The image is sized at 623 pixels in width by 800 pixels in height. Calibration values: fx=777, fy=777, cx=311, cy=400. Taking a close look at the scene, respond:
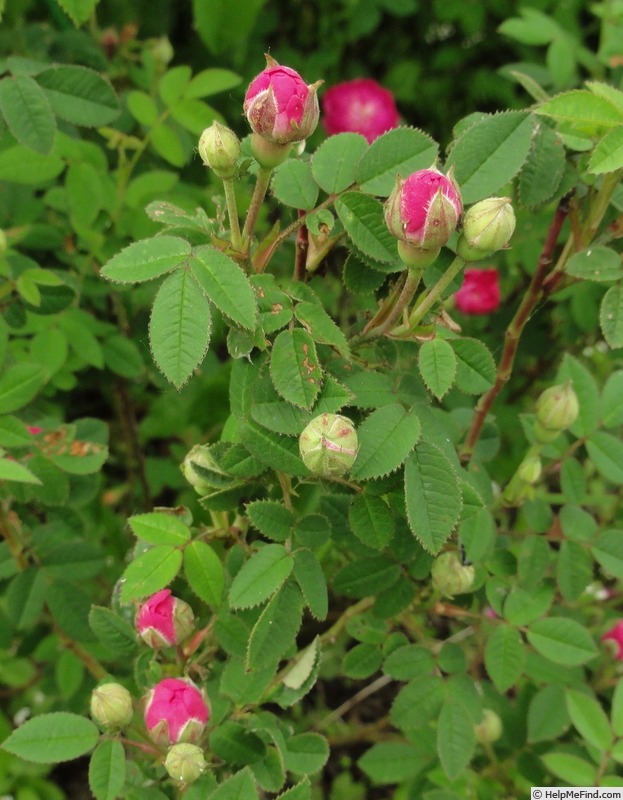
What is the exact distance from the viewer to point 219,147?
783 mm

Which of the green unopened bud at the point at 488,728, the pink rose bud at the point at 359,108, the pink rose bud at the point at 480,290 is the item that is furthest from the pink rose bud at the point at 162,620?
the pink rose bud at the point at 359,108

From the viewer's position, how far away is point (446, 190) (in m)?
0.71

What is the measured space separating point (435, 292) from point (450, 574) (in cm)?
45

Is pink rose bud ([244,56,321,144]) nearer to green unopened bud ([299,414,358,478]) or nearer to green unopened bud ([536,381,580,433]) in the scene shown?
green unopened bud ([299,414,358,478])

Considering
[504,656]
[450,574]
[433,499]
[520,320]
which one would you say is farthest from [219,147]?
[504,656]

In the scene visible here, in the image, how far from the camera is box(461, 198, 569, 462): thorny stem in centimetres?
109

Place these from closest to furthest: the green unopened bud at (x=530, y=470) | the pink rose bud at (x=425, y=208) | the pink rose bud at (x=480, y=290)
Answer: the pink rose bud at (x=425, y=208) < the green unopened bud at (x=530, y=470) < the pink rose bud at (x=480, y=290)

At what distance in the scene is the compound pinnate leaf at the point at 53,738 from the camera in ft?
2.98

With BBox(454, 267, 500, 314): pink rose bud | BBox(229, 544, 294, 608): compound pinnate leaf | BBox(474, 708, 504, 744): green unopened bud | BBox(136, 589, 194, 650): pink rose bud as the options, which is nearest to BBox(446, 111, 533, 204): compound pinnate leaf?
BBox(229, 544, 294, 608): compound pinnate leaf

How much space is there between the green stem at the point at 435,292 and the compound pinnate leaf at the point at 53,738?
62 centimetres

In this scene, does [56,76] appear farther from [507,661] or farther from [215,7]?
[507,661]

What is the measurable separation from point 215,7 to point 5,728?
170 cm

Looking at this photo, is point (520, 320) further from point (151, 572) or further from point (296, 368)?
point (151, 572)

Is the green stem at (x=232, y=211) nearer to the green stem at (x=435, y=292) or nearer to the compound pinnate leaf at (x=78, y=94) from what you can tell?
the green stem at (x=435, y=292)
